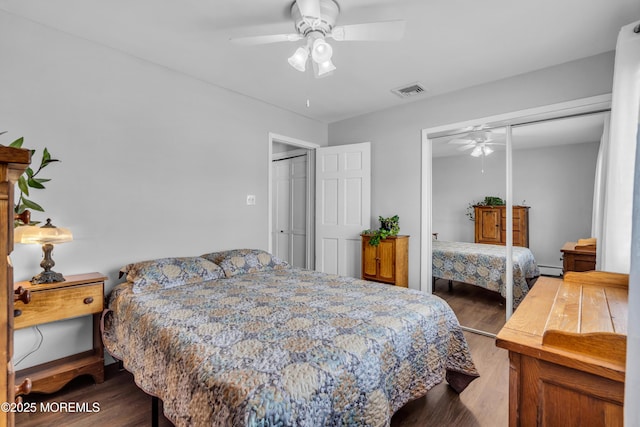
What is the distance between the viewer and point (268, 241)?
371cm

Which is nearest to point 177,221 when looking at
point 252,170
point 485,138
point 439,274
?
point 252,170

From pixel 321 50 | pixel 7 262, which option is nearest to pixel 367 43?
pixel 321 50

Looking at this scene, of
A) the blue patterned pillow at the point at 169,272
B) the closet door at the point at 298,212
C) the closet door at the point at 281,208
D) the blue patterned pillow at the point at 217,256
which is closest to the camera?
the blue patterned pillow at the point at 169,272

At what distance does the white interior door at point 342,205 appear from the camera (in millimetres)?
3957

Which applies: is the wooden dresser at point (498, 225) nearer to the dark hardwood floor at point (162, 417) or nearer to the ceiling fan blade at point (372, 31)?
the dark hardwood floor at point (162, 417)

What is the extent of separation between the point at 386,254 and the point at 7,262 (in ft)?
10.8

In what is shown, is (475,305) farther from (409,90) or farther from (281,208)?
(281,208)

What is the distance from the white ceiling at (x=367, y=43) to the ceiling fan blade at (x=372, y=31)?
214mm

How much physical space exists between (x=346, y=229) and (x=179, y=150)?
225 cm

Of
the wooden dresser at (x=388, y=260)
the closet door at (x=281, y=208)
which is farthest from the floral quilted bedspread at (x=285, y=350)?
the closet door at (x=281, y=208)

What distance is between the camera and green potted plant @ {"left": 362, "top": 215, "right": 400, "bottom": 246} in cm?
361

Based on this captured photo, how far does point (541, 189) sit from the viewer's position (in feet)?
9.61

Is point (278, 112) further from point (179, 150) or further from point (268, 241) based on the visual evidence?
point (268, 241)

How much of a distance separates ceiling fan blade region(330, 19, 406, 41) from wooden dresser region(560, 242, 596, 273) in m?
2.41
